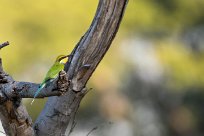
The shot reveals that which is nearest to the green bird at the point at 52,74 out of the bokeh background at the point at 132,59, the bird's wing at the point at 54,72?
the bird's wing at the point at 54,72

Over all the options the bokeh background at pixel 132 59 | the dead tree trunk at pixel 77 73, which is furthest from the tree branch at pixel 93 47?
the bokeh background at pixel 132 59

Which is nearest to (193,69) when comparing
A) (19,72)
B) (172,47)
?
→ (172,47)

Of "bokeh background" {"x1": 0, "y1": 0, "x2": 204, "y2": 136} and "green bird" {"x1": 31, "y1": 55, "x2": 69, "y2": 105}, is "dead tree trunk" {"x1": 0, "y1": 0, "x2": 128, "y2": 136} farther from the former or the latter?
"bokeh background" {"x1": 0, "y1": 0, "x2": 204, "y2": 136}

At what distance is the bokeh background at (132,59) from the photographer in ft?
21.5

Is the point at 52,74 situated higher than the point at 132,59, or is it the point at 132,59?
the point at 52,74

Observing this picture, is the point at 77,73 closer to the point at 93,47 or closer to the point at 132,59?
the point at 93,47

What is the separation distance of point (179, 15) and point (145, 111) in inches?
42.9

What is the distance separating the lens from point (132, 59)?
23.7 ft

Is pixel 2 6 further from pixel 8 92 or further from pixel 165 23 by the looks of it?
pixel 8 92

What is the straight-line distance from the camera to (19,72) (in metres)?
6.55

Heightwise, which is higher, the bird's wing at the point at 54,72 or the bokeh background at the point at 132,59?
the bird's wing at the point at 54,72

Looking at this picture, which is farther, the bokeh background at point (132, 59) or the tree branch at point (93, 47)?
the bokeh background at point (132, 59)

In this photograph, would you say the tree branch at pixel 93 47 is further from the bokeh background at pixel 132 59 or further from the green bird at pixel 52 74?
the bokeh background at pixel 132 59

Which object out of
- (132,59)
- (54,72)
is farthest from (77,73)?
(132,59)
